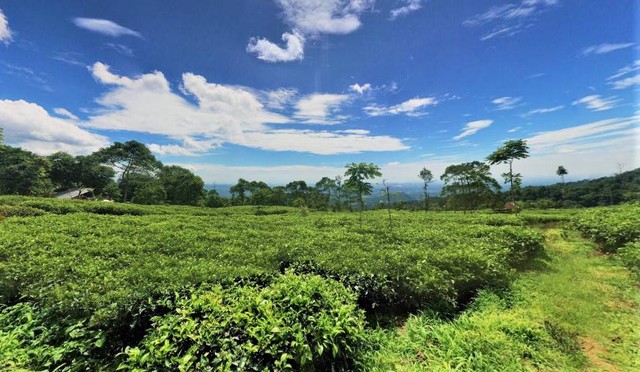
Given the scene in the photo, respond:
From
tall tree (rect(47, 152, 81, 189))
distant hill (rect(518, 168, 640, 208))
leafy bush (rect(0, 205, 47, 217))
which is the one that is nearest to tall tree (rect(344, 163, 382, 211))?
leafy bush (rect(0, 205, 47, 217))

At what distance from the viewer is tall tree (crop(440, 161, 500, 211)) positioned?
2786 cm

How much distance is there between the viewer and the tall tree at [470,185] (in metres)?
27.9

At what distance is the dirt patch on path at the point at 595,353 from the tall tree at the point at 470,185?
26.3m

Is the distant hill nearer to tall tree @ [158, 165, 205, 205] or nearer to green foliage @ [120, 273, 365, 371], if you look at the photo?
green foliage @ [120, 273, 365, 371]

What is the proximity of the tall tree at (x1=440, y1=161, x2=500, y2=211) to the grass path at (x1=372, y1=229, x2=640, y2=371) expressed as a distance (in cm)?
2387

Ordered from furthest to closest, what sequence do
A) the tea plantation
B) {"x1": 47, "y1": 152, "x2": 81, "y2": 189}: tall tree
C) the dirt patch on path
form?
{"x1": 47, "y1": 152, "x2": 81, "y2": 189}: tall tree → the dirt patch on path → the tea plantation

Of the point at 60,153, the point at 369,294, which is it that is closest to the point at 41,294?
the point at 369,294

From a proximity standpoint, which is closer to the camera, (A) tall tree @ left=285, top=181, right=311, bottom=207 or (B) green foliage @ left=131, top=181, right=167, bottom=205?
(B) green foliage @ left=131, top=181, right=167, bottom=205

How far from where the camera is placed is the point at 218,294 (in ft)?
11.9

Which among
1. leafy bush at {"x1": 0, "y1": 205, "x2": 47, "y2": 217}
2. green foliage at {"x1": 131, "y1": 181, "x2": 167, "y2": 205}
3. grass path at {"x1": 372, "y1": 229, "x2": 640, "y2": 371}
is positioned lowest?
grass path at {"x1": 372, "y1": 229, "x2": 640, "y2": 371}

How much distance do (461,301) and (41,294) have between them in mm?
6460

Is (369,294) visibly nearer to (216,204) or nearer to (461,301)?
(461,301)

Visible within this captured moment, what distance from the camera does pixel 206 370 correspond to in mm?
2564

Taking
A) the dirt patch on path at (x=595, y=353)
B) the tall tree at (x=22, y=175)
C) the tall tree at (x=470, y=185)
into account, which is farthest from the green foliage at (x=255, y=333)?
the tall tree at (x=22, y=175)
